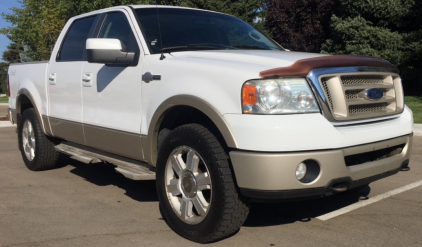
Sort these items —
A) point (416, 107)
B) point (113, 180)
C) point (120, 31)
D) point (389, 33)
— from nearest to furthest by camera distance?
point (120, 31) < point (113, 180) < point (416, 107) < point (389, 33)

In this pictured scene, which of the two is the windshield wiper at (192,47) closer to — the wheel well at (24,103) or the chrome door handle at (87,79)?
the chrome door handle at (87,79)

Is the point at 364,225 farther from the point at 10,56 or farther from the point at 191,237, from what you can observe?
the point at 10,56

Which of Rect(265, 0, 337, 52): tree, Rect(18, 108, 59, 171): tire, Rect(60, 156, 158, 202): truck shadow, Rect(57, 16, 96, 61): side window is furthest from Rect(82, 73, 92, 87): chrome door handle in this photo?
Rect(265, 0, 337, 52): tree

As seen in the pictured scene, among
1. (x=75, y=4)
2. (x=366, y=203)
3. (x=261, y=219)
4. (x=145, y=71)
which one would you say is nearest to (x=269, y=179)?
(x=261, y=219)

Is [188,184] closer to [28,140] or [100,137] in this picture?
[100,137]

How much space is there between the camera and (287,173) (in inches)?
124

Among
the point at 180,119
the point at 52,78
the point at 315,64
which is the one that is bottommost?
the point at 180,119

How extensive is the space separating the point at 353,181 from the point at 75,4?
70.8 ft

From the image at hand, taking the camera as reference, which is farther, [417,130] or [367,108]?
[417,130]

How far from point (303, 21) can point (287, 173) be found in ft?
79.5

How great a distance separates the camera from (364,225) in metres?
4.04

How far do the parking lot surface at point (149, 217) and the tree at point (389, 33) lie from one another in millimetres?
15724

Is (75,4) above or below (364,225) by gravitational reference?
above

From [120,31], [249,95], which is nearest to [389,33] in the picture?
[120,31]
